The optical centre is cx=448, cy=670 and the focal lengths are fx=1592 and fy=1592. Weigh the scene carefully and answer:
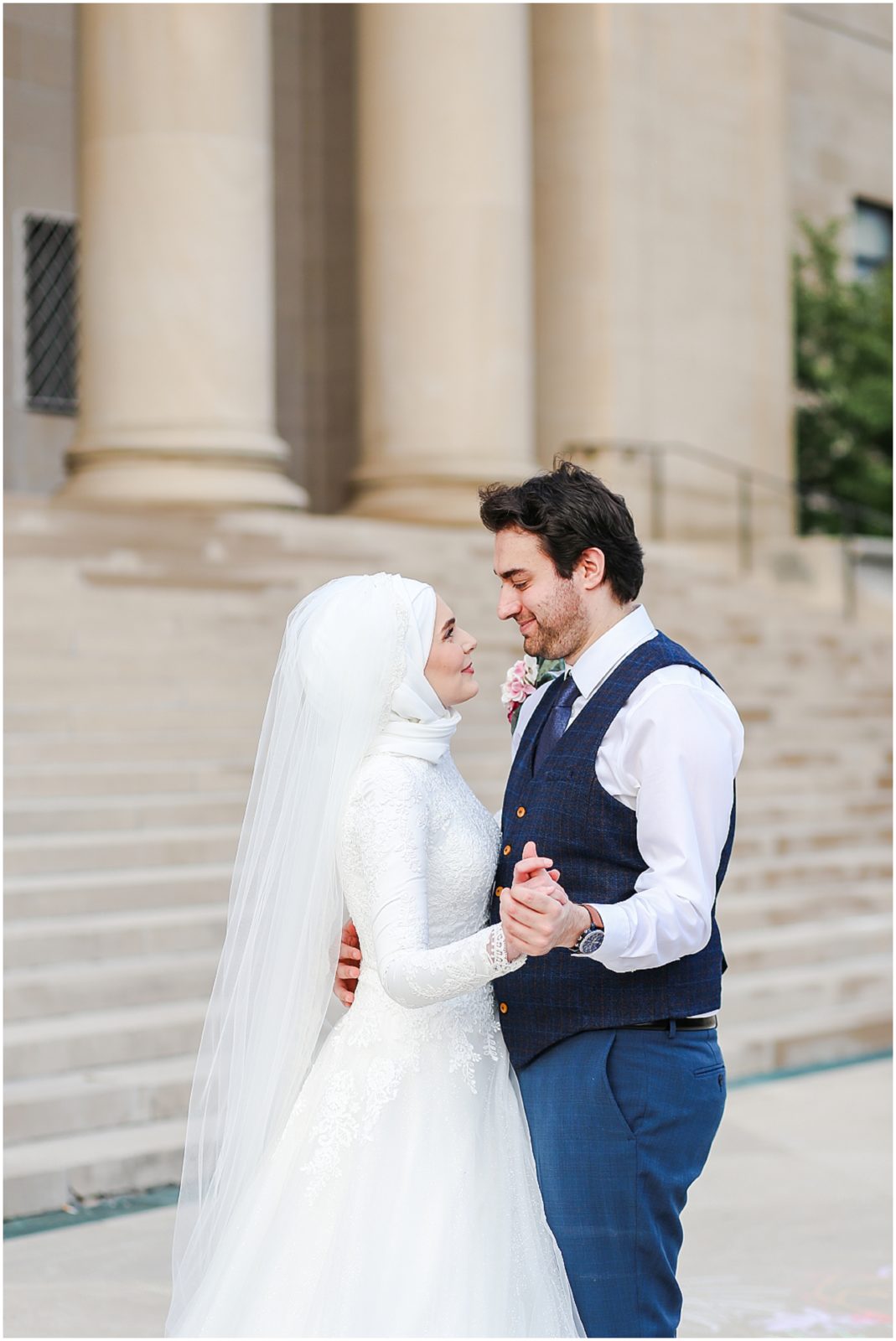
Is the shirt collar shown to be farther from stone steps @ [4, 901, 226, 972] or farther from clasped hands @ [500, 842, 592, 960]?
stone steps @ [4, 901, 226, 972]

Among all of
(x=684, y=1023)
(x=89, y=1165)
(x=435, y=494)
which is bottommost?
(x=89, y=1165)

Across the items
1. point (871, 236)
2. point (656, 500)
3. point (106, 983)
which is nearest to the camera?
point (106, 983)

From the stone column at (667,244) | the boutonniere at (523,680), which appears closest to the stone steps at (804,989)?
the boutonniere at (523,680)

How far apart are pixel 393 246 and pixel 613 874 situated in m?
11.4

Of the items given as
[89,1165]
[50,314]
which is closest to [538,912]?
[89,1165]

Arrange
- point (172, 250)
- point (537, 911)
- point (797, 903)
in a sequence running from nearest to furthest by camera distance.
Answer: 1. point (537, 911)
2. point (797, 903)
3. point (172, 250)

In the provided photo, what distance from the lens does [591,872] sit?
2.98 meters

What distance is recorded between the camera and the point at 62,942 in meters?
6.66

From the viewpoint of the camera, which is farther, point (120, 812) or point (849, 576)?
point (849, 576)

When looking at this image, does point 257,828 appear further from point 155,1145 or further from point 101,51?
point 101,51

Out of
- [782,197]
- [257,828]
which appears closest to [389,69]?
[782,197]

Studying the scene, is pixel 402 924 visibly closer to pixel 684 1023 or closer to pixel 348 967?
pixel 348 967

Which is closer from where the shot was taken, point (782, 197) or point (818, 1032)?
point (818, 1032)

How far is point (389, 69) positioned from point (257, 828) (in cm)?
1152
